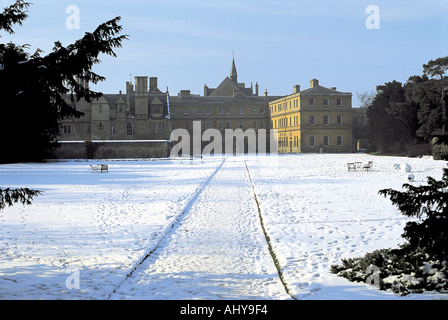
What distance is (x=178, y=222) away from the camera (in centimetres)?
974

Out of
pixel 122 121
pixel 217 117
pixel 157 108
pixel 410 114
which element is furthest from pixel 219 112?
pixel 410 114

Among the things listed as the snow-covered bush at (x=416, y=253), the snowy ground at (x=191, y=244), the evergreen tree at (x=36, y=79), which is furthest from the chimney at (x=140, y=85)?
the snow-covered bush at (x=416, y=253)

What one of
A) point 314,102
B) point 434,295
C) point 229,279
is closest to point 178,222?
point 229,279

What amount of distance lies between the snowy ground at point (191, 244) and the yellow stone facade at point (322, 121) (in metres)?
47.8

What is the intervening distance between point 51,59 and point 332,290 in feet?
15.0

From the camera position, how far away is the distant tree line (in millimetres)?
38250

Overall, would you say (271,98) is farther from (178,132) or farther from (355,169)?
(355,169)

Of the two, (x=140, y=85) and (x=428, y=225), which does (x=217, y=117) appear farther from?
(x=428, y=225)

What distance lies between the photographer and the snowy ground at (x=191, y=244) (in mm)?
5281

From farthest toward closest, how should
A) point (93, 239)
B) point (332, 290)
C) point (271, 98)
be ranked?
point (271, 98)
point (93, 239)
point (332, 290)

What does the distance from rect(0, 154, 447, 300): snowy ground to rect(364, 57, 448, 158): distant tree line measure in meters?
25.9

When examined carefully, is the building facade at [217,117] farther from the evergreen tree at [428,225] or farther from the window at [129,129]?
the evergreen tree at [428,225]

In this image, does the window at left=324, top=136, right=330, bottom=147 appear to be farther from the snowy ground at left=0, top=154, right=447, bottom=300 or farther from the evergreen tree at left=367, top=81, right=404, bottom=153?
the snowy ground at left=0, top=154, right=447, bottom=300

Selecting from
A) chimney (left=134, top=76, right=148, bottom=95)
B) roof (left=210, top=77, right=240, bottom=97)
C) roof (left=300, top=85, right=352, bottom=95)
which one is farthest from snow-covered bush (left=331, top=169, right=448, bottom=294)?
roof (left=210, top=77, right=240, bottom=97)
